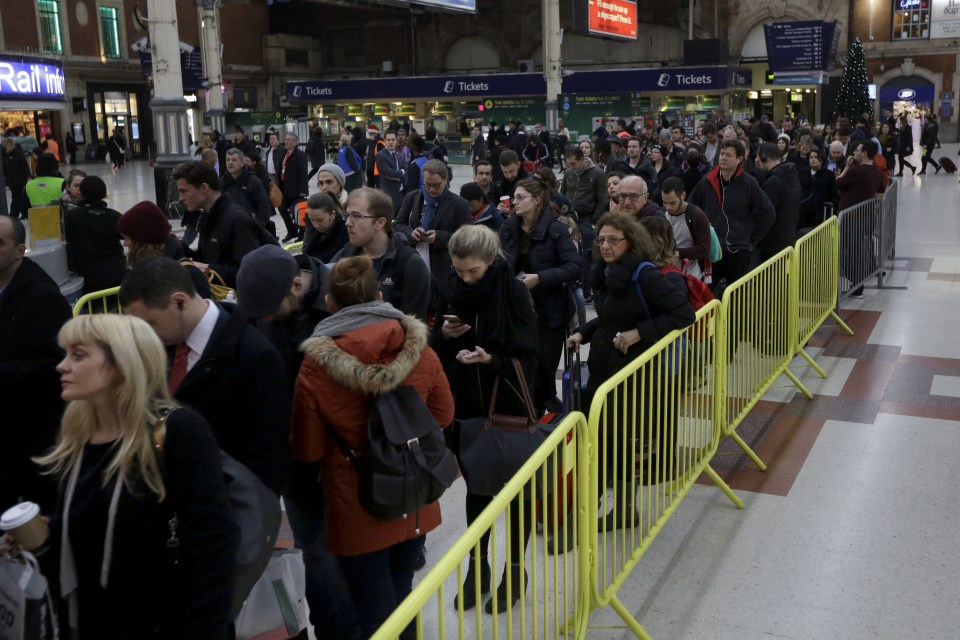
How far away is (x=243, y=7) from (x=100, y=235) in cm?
4339

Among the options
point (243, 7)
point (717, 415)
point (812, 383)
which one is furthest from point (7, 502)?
point (243, 7)

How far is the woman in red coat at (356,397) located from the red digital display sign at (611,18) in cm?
2637

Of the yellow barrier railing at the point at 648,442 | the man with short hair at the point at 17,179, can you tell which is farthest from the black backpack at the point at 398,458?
the man with short hair at the point at 17,179

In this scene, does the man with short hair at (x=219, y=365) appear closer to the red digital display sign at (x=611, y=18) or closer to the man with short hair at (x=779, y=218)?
the man with short hair at (x=779, y=218)

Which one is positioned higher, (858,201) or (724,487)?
(858,201)

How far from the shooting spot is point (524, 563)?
3.53 m

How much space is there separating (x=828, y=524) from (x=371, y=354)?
295 cm

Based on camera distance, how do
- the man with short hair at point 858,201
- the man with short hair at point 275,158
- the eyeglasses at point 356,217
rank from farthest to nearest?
the man with short hair at point 275,158
the man with short hair at point 858,201
the eyeglasses at point 356,217

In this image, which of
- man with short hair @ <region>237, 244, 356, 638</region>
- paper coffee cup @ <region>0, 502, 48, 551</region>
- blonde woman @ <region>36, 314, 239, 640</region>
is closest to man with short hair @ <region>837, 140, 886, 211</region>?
man with short hair @ <region>237, 244, 356, 638</region>

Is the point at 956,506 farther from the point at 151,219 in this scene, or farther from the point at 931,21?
the point at 931,21

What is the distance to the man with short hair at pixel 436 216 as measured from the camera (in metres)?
6.20

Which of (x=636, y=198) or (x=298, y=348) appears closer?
(x=298, y=348)

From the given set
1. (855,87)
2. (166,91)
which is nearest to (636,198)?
(166,91)

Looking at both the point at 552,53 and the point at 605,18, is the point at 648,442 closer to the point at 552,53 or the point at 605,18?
the point at 605,18
